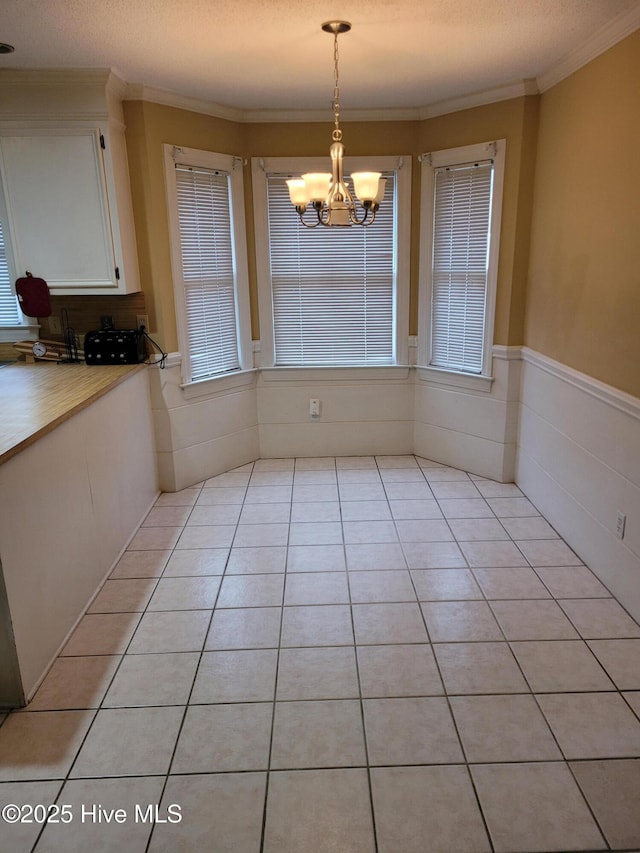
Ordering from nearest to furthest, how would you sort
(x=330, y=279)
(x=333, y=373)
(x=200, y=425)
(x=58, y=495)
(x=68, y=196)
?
(x=58, y=495) < (x=68, y=196) < (x=200, y=425) < (x=330, y=279) < (x=333, y=373)

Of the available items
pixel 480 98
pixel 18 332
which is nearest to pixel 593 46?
pixel 480 98

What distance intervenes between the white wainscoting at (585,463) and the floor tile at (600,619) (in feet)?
0.17

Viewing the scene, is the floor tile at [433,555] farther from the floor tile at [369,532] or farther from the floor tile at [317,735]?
the floor tile at [317,735]

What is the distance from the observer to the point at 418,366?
4387 mm

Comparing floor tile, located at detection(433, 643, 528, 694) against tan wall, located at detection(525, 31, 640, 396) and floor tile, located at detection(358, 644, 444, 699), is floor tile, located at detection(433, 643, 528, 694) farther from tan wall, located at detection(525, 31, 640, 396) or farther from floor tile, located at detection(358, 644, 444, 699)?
tan wall, located at detection(525, 31, 640, 396)

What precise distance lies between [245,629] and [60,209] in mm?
2446

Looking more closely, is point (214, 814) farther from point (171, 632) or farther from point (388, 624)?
point (388, 624)

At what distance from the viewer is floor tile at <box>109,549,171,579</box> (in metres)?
2.96

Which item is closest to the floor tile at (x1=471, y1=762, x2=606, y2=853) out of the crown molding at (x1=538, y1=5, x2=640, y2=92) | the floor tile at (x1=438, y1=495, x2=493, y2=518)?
the floor tile at (x1=438, y1=495, x2=493, y2=518)

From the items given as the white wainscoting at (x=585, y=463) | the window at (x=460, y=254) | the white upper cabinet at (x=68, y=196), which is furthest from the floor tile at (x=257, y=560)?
the window at (x=460, y=254)

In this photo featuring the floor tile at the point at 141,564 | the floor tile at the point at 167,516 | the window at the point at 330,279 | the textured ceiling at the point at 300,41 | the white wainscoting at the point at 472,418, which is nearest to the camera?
the textured ceiling at the point at 300,41

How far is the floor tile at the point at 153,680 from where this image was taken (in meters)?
2.11

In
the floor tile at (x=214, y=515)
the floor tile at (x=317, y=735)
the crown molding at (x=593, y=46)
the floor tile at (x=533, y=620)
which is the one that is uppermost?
the crown molding at (x=593, y=46)

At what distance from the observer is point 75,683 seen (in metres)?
2.21
